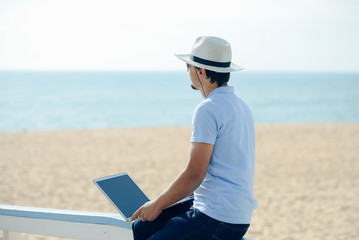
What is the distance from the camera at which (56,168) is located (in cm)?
1055

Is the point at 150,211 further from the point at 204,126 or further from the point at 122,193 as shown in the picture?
the point at 204,126

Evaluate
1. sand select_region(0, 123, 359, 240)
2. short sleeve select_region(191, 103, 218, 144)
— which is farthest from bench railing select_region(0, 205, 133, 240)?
sand select_region(0, 123, 359, 240)

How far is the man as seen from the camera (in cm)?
178

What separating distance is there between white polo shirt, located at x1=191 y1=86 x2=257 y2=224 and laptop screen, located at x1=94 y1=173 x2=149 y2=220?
1.15 feet

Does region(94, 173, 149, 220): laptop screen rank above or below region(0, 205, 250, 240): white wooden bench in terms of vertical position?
above

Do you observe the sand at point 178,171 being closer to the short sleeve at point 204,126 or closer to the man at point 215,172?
the man at point 215,172

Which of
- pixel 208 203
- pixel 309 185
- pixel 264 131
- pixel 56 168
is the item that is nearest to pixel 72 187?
pixel 56 168

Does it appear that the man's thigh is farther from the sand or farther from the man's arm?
the sand

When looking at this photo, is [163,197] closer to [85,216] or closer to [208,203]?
[208,203]

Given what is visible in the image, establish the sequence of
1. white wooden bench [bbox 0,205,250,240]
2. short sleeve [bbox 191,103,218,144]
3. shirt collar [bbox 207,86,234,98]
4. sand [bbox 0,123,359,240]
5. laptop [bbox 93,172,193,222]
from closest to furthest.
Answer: short sleeve [bbox 191,103,218,144] → shirt collar [bbox 207,86,234,98] → laptop [bbox 93,172,193,222] → white wooden bench [bbox 0,205,250,240] → sand [bbox 0,123,359,240]

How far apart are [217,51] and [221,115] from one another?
300 mm

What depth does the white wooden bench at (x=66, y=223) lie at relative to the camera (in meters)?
2.19

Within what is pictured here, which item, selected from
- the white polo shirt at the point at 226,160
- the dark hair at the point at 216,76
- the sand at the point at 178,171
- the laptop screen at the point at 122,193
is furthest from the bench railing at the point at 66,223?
the sand at the point at 178,171

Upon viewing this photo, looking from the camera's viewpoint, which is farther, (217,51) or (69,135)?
(69,135)
